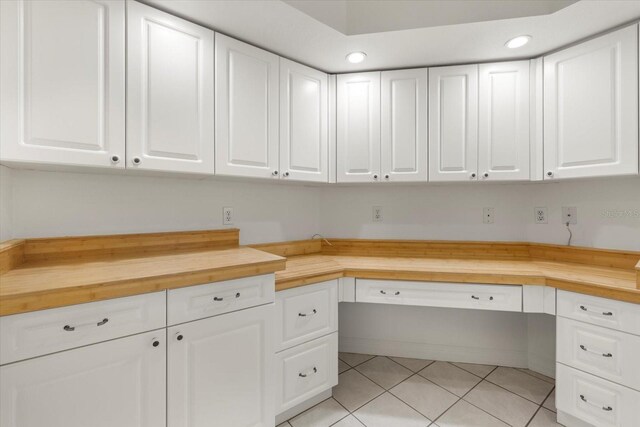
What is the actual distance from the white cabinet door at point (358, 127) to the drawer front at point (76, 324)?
141cm

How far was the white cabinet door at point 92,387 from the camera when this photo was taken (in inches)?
35.8

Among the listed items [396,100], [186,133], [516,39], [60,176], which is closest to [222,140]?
[186,133]

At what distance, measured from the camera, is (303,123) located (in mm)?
1963

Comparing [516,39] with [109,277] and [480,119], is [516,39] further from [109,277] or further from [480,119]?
[109,277]

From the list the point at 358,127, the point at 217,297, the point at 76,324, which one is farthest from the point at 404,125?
the point at 76,324

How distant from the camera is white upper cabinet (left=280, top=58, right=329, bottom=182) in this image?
1872 mm

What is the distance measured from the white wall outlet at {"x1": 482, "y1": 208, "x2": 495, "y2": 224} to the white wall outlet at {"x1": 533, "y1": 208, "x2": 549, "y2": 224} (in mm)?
267

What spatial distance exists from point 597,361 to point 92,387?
2157mm

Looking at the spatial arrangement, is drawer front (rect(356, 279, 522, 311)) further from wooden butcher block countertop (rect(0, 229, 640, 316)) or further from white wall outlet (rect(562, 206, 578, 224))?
white wall outlet (rect(562, 206, 578, 224))

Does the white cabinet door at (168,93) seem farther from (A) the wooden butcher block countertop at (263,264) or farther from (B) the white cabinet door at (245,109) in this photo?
(A) the wooden butcher block countertop at (263,264)

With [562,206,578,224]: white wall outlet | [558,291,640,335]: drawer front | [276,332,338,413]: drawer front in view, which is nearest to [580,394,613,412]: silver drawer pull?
[558,291,640,335]: drawer front

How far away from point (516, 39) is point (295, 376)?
2.24 meters

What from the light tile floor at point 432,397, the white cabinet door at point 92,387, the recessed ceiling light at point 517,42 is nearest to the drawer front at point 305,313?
the light tile floor at point 432,397

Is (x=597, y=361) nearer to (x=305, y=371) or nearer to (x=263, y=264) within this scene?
(x=305, y=371)
